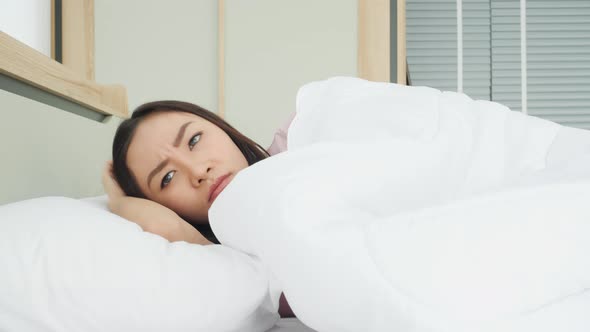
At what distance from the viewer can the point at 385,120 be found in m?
0.75

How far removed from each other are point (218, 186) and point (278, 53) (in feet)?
3.97

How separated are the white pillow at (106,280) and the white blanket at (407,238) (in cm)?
6

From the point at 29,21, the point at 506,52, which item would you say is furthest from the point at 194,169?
the point at 506,52

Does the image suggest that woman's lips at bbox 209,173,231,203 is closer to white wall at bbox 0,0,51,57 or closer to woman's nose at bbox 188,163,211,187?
woman's nose at bbox 188,163,211,187

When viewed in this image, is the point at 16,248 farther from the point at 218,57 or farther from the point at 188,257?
the point at 218,57

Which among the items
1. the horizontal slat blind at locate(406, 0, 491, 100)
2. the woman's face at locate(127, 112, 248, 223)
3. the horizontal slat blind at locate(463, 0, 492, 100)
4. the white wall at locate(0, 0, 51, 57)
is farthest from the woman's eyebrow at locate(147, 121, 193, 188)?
the horizontal slat blind at locate(463, 0, 492, 100)

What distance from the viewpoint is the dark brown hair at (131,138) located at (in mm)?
1023

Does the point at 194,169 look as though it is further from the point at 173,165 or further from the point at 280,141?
the point at 280,141

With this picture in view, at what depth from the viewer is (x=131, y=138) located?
3.39 feet

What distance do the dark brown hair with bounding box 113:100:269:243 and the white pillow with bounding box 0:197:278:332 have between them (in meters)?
0.34

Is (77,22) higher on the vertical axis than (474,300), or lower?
higher

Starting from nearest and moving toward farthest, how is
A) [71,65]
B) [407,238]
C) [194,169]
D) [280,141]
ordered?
1. [407,238]
2. [194,169]
3. [280,141]
4. [71,65]

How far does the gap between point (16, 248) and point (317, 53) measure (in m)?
1.62

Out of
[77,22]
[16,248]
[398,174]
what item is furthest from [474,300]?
[77,22]
